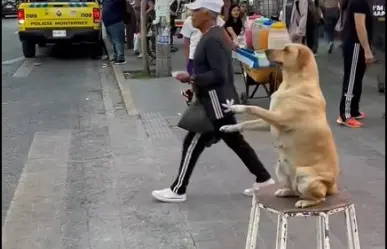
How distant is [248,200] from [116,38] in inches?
392

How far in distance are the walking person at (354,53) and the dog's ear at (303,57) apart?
13.6ft

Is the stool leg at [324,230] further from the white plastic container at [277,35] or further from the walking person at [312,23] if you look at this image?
the walking person at [312,23]

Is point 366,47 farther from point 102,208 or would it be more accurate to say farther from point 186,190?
point 102,208

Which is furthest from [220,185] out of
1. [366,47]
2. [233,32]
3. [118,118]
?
[233,32]

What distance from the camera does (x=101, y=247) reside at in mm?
4883

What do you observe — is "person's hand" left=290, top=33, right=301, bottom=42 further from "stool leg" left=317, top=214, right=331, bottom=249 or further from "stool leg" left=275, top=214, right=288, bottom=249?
"stool leg" left=275, top=214, right=288, bottom=249

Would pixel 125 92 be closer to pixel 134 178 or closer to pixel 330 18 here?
pixel 134 178

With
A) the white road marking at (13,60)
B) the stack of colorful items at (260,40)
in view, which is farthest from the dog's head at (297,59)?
the white road marking at (13,60)

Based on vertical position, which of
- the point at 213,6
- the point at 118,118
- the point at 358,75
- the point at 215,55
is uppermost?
the point at 213,6

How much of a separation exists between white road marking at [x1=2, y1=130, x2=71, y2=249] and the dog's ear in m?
2.29

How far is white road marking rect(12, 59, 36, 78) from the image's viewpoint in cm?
1478

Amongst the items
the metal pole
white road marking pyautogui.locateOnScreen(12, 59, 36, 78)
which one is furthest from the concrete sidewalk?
white road marking pyautogui.locateOnScreen(12, 59, 36, 78)

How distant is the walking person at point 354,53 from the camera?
7.74 metres

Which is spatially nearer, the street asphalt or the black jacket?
the street asphalt
